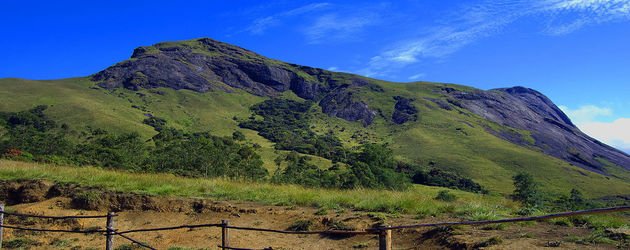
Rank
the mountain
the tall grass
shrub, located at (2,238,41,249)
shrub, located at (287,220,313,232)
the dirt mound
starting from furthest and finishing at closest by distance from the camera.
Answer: the mountain, the dirt mound, shrub, located at (2,238,41,249), the tall grass, shrub, located at (287,220,313,232)

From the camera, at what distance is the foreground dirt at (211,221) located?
10.2 meters

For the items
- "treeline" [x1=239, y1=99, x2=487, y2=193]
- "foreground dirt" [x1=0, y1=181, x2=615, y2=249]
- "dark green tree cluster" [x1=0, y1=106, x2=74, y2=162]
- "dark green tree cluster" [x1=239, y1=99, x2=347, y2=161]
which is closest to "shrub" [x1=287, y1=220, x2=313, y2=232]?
"foreground dirt" [x1=0, y1=181, x2=615, y2=249]

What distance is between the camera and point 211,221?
14867 mm

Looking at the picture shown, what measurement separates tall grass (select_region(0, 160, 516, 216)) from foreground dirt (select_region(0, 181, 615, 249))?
639mm

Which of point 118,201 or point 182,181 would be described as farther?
point 182,181

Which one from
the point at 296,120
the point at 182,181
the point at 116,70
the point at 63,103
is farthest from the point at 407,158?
the point at 116,70

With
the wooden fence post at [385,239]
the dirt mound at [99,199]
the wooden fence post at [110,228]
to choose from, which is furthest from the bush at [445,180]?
the wooden fence post at [385,239]

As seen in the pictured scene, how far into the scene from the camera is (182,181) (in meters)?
19.2

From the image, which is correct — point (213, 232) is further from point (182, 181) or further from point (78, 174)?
point (78, 174)

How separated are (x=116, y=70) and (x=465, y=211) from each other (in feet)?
688

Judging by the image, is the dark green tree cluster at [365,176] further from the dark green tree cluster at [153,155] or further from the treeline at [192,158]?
the dark green tree cluster at [153,155]

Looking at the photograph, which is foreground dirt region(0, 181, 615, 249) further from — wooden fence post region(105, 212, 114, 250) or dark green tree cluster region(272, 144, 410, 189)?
dark green tree cluster region(272, 144, 410, 189)

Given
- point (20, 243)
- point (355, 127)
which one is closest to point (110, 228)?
point (20, 243)

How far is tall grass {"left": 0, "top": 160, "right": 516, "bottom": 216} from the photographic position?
13524mm
